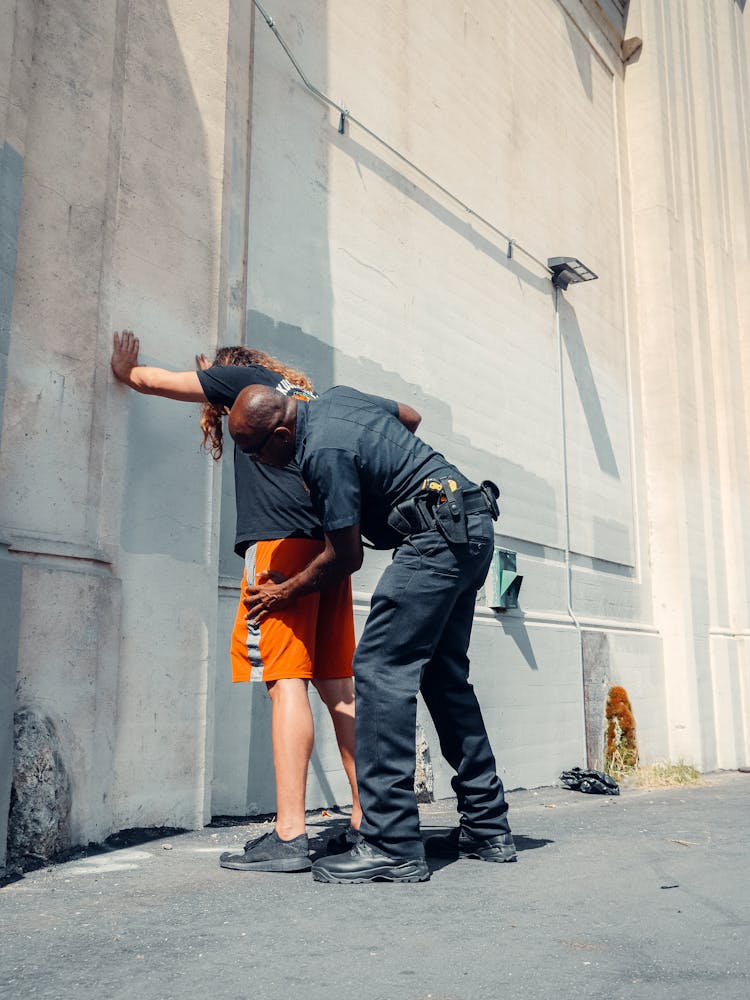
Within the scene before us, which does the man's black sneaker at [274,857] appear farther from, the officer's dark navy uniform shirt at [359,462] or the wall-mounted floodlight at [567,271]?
the wall-mounted floodlight at [567,271]

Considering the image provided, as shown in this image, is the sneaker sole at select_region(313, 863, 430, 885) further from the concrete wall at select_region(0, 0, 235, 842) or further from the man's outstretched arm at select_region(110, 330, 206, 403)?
the man's outstretched arm at select_region(110, 330, 206, 403)

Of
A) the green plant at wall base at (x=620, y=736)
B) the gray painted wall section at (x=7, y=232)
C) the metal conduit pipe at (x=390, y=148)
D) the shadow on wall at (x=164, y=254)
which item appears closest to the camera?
the gray painted wall section at (x=7, y=232)

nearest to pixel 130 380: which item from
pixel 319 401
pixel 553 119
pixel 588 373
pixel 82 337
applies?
pixel 82 337

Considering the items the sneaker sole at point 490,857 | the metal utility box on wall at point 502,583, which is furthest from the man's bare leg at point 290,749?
the metal utility box on wall at point 502,583

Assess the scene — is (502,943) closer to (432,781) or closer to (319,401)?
(319,401)

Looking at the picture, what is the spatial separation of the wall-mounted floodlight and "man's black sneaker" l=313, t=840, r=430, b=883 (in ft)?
20.8

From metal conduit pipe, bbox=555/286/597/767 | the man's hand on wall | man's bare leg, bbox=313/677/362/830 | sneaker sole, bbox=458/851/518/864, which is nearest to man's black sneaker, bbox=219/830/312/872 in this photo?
man's bare leg, bbox=313/677/362/830

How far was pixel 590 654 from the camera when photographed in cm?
811

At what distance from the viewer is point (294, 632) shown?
11.0ft

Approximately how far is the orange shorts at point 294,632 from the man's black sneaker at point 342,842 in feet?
1.78

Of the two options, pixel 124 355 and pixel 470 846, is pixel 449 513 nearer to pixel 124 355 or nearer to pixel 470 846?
pixel 470 846

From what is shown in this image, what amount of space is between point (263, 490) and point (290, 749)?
887 mm

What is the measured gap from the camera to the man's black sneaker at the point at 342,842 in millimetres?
3443

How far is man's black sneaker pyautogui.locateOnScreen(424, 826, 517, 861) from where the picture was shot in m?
3.41
